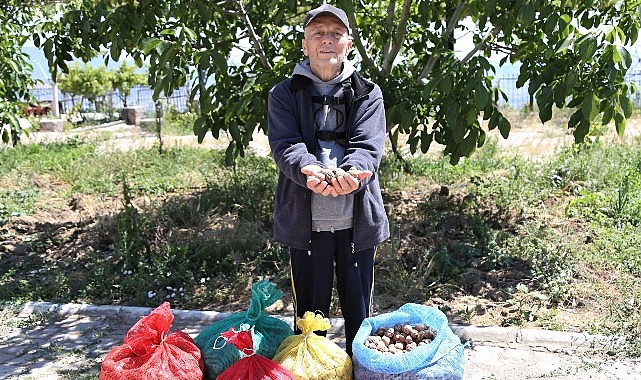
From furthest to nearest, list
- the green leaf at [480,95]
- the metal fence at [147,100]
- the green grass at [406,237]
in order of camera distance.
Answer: the metal fence at [147,100]
the green grass at [406,237]
the green leaf at [480,95]

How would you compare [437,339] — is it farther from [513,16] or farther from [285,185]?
[513,16]

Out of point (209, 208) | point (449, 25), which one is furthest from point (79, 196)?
point (449, 25)

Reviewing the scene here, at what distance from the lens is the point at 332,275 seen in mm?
3238

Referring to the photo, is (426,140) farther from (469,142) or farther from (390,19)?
(390,19)

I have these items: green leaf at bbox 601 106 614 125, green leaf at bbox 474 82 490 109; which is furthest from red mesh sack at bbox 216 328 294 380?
green leaf at bbox 601 106 614 125

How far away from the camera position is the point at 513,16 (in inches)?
179

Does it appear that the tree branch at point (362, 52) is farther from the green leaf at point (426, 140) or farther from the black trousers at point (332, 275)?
the black trousers at point (332, 275)

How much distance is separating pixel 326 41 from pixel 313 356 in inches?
52.4

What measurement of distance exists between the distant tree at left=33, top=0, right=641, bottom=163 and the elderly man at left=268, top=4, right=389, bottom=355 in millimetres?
1270

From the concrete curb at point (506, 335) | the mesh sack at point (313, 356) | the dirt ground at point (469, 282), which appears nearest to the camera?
the mesh sack at point (313, 356)

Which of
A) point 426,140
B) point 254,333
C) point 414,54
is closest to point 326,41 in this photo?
point 254,333

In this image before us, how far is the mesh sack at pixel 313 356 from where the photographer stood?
296 cm

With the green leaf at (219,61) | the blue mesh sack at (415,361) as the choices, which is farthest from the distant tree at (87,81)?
the blue mesh sack at (415,361)

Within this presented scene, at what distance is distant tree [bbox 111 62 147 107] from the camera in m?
20.4
